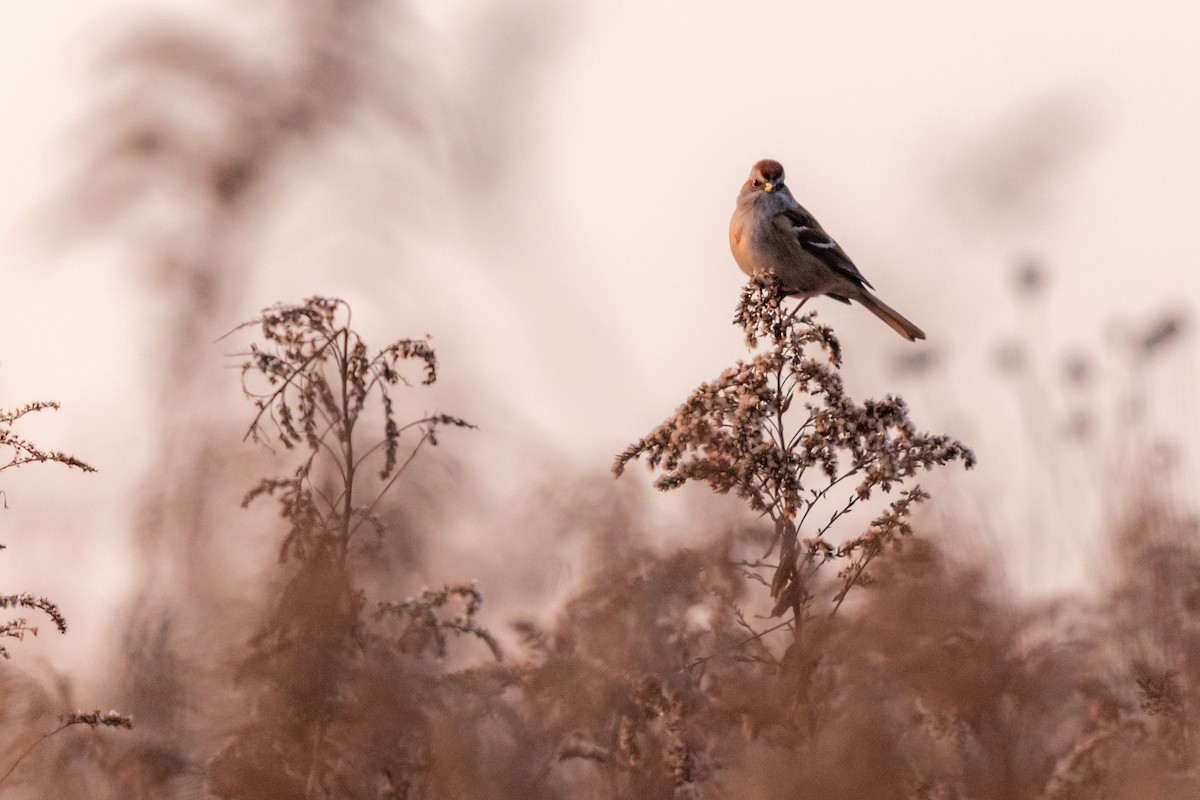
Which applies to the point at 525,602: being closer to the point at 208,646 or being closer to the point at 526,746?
the point at 526,746

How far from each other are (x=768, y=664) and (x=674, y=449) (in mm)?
811

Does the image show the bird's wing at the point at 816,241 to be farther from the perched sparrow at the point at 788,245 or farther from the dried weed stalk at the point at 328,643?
the dried weed stalk at the point at 328,643

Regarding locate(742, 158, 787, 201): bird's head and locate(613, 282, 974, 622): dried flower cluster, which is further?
locate(742, 158, 787, 201): bird's head

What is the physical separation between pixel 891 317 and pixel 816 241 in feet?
2.70

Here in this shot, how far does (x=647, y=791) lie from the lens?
5781 millimetres

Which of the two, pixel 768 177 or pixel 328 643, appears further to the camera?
pixel 768 177

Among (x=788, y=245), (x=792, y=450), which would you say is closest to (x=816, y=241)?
(x=788, y=245)

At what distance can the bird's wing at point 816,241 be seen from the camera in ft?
32.9

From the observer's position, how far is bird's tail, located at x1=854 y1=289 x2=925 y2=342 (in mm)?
9492

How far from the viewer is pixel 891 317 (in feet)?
32.0

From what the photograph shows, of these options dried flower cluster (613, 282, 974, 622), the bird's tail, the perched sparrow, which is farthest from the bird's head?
dried flower cluster (613, 282, 974, 622)

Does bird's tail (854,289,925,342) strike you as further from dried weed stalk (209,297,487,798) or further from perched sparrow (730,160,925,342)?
dried weed stalk (209,297,487,798)

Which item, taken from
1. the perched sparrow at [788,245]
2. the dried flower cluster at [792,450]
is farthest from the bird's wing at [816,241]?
the dried flower cluster at [792,450]

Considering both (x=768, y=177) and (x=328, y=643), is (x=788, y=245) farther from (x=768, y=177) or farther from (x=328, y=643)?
(x=328, y=643)
